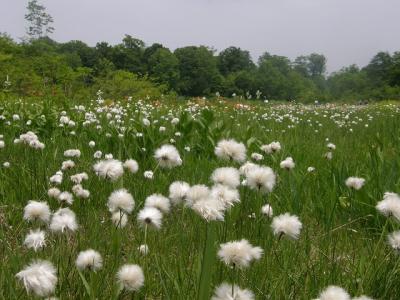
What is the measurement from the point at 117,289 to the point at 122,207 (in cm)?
47

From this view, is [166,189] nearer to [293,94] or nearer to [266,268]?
[266,268]

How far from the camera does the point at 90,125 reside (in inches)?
248

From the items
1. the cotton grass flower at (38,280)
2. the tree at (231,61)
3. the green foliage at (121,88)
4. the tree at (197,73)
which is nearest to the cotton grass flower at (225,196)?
the cotton grass flower at (38,280)

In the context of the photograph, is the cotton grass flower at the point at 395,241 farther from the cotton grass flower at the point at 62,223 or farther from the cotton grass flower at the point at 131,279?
the cotton grass flower at the point at 62,223

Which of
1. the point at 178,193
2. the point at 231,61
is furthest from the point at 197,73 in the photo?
the point at 178,193

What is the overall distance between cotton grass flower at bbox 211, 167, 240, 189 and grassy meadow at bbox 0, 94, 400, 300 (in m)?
0.23

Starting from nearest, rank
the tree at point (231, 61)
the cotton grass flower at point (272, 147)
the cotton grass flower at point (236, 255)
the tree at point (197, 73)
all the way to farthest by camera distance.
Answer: the cotton grass flower at point (236, 255)
the cotton grass flower at point (272, 147)
the tree at point (197, 73)
the tree at point (231, 61)

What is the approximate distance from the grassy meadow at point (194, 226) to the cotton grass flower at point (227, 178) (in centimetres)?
23

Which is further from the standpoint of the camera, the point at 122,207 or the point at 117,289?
the point at 122,207

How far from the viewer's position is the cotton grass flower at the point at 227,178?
6.95ft

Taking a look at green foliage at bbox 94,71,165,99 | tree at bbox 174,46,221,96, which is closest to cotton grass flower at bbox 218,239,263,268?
green foliage at bbox 94,71,165,99

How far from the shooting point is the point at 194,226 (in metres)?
2.54

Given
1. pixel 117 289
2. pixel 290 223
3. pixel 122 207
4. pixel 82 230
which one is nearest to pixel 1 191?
pixel 82 230

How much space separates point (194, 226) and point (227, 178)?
54cm
